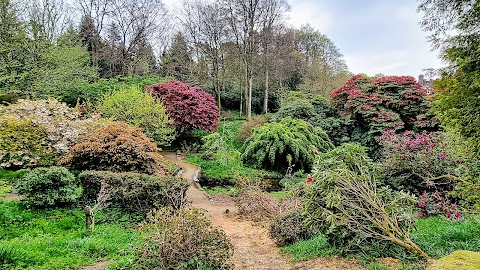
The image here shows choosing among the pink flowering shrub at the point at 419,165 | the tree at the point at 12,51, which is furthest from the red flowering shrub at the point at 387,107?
the tree at the point at 12,51

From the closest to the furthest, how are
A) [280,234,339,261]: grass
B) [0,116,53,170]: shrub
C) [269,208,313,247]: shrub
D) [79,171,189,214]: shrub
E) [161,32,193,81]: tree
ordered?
[280,234,339,261]: grass → [269,208,313,247]: shrub → [79,171,189,214]: shrub → [0,116,53,170]: shrub → [161,32,193,81]: tree

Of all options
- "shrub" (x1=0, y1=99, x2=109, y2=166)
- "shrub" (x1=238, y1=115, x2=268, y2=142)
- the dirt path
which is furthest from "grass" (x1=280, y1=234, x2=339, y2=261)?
"shrub" (x1=238, y1=115, x2=268, y2=142)

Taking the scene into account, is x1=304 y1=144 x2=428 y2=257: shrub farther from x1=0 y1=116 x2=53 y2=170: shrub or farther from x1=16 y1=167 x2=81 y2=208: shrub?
x1=0 y1=116 x2=53 y2=170: shrub

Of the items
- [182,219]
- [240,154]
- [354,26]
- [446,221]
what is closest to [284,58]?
[240,154]

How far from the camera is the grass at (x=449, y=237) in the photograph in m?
4.25

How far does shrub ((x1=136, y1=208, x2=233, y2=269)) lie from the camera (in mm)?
4164

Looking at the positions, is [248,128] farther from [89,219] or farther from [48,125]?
[89,219]

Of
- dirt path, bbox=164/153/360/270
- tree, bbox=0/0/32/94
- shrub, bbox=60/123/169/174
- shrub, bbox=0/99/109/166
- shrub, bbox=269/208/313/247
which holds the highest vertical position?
tree, bbox=0/0/32/94

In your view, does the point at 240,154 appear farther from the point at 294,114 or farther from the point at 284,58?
the point at 284,58

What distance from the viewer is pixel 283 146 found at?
1480cm

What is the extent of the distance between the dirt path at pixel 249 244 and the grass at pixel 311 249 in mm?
174

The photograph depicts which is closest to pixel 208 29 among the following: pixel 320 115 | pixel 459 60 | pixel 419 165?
pixel 320 115

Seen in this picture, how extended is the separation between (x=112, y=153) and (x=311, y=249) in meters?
6.38

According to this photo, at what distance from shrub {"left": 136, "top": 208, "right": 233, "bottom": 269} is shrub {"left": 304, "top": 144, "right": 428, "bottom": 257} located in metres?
1.73
